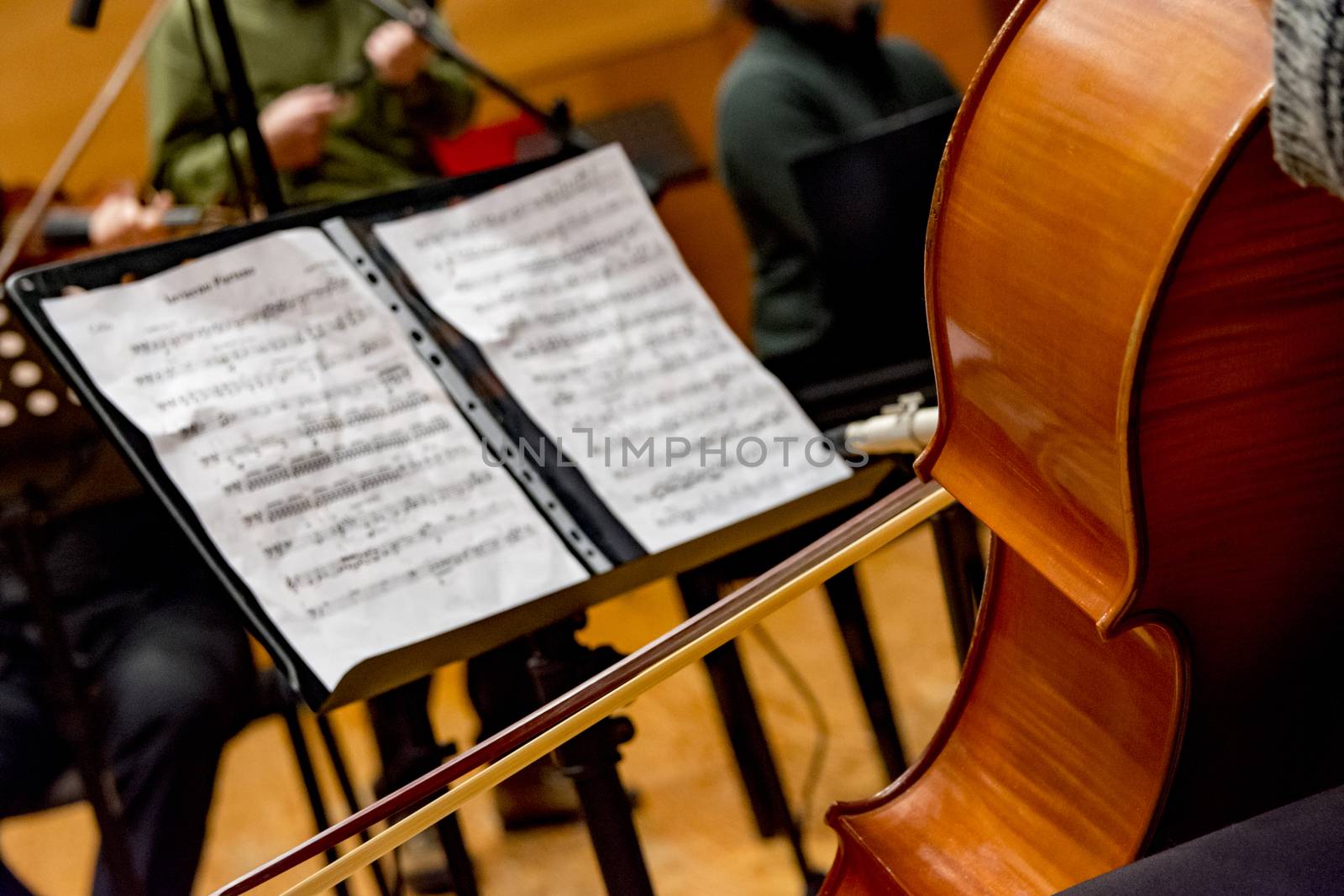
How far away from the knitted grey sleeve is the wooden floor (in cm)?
107

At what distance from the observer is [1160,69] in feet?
1.73

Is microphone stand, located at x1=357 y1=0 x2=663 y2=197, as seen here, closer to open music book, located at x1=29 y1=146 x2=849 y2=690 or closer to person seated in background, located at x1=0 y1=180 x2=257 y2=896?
open music book, located at x1=29 y1=146 x2=849 y2=690

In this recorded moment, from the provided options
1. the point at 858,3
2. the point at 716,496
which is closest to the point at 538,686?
the point at 716,496

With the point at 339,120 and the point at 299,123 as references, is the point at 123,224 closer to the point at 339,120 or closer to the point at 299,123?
the point at 299,123

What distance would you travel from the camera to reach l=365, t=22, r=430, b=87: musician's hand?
1.40 m

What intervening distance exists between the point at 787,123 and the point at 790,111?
0.02 metres

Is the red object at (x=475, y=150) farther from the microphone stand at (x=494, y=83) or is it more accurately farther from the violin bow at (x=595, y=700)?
the violin bow at (x=595, y=700)

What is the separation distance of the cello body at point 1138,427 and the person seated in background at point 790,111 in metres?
0.79

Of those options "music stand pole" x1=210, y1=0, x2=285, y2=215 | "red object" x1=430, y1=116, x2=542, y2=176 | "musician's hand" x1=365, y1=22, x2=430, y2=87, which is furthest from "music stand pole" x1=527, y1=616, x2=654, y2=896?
"red object" x1=430, y1=116, x2=542, y2=176

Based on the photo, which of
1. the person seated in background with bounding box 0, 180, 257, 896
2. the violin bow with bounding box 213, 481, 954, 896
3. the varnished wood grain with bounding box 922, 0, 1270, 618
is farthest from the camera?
the person seated in background with bounding box 0, 180, 257, 896

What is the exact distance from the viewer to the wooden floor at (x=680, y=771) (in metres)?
1.48

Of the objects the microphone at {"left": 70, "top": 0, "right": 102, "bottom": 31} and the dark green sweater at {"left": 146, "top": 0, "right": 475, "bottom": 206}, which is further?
the dark green sweater at {"left": 146, "top": 0, "right": 475, "bottom": 206}

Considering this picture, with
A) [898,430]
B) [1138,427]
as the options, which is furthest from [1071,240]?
[898,430]

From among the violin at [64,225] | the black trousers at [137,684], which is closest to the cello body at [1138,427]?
the black trousers at [137,684]
